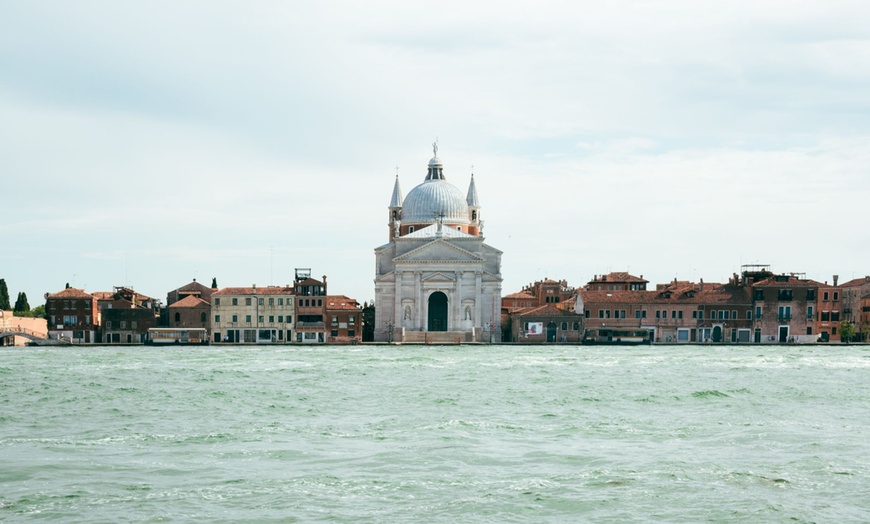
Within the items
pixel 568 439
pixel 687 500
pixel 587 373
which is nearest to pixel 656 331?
pixel 587 373

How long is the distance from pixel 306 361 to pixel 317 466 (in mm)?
29646

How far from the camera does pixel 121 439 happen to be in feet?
63.0

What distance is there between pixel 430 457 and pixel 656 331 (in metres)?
54.1

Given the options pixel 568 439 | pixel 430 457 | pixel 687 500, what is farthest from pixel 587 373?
pixel 687 500

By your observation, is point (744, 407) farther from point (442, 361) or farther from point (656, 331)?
point (656, 331)

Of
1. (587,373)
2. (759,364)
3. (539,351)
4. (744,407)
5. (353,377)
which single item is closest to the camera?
(744,407)

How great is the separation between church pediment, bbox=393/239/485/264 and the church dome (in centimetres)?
757

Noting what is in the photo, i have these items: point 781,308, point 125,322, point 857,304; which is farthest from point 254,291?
point 857,304

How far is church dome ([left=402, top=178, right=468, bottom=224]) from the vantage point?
7831 cm

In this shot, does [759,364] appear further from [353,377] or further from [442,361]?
[353,377]

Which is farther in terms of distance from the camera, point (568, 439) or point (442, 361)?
point (442, 361)

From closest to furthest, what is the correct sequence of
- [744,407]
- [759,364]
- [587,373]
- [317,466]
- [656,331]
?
[317,466], [744,407], [587,373], [759,364], [656,331]

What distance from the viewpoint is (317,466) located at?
16297 millimetres

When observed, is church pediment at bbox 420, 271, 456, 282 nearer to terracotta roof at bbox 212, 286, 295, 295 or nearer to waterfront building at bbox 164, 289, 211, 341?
terracotta roof at bbox 212, 286, 295, 295
